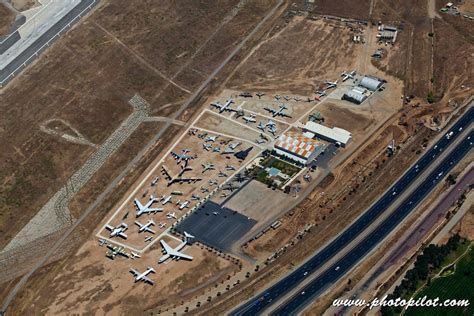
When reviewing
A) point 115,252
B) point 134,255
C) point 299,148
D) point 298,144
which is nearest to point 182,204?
point 134,255

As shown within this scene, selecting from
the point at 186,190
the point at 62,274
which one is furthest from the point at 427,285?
the point at 62,274

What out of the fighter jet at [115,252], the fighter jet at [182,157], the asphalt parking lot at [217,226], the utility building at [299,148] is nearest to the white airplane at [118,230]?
the fighter jet at [115,252]

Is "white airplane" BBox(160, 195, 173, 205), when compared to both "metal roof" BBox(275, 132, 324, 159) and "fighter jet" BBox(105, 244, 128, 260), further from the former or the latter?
"metal roof" BBox(275, 132, 324, 159)

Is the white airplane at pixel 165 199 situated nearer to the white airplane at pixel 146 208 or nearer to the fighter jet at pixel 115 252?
the white airplane at pixel 146 208

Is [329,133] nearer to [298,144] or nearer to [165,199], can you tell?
[298,144]

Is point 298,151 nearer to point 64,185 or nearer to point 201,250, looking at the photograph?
point 201,250

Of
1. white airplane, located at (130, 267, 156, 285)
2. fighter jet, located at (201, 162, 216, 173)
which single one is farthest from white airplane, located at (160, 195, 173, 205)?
white airplane, located at (130, 267, 156, 285)

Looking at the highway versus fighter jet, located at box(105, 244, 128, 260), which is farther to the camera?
fighter jet, located at box(105, 244, 128, 260)
